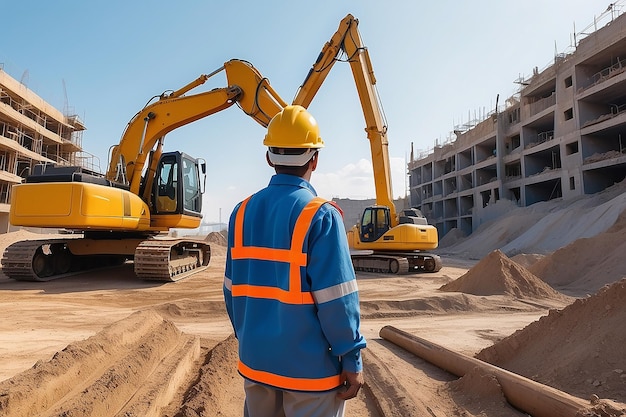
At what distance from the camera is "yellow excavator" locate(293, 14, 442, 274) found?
13.6 m

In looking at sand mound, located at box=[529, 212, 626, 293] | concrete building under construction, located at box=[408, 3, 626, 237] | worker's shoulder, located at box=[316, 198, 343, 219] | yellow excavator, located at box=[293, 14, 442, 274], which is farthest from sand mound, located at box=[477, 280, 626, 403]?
concrete building under construction, located at box=[408, 3, 626, 237]

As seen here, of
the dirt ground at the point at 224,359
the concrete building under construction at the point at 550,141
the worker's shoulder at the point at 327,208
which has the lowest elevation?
the dirt ground at the point at 224,359

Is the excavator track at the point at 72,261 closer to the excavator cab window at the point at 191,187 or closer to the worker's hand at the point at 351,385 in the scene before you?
the excavator cab window at the point at 191,187

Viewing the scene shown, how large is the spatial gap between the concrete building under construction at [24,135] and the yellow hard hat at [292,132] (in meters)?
35.2

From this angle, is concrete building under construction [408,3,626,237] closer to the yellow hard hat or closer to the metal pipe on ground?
the metal pipe on ground

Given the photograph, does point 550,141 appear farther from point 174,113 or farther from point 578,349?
point 578,349

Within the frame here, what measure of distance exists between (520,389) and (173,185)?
10.3 m

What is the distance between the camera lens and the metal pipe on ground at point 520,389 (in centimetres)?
270

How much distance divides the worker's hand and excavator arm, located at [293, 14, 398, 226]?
12.0m

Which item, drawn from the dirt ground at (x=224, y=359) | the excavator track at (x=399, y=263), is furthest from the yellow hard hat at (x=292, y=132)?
the excavator track at (x=399, y=263)

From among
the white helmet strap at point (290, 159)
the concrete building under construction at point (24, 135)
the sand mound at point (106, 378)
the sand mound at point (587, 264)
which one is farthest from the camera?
the concrete building under construction at point (24, 135)

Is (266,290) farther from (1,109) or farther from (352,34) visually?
(1,109)

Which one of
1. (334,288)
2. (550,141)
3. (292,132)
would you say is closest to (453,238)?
(550,141)

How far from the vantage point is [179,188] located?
1145cm
